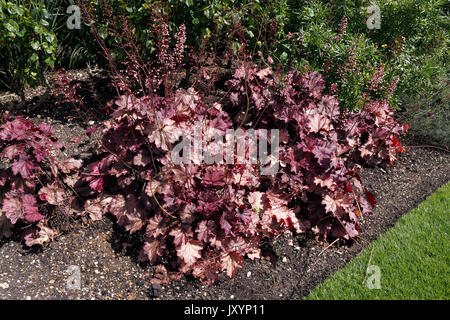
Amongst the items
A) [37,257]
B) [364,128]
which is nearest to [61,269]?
[37,257]

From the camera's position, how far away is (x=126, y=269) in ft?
8.59

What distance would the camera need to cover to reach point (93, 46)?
13.1ft

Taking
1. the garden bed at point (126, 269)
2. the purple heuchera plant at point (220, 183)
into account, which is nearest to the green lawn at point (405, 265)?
the garden bed at point (126, 269)

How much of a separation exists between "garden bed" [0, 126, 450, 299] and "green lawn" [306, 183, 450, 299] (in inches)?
3.8

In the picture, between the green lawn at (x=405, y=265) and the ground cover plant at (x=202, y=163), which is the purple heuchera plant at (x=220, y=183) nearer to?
the ground cover plant at (x=202, y=163)

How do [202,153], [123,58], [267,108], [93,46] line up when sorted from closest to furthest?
[202,153], [267,108], [123,58], [93,46]

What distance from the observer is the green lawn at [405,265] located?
262 centimetres

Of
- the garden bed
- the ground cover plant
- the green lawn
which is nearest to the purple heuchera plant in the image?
the ground cover plant

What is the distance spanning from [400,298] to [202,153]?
5.59 feet

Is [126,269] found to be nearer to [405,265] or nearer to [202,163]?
[202,163]

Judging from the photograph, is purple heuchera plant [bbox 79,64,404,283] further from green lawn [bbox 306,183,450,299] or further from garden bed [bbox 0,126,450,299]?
green lawn [bbox 306,183,450,299]

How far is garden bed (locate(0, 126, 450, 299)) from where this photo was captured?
2.48m

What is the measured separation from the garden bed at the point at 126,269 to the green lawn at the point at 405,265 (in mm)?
96

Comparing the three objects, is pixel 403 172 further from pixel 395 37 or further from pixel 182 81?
pixel 182 81
